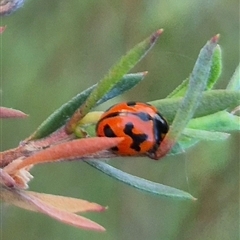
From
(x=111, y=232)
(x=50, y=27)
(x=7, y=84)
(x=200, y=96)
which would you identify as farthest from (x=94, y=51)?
(x=200, y=96)

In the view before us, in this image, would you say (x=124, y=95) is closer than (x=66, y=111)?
No

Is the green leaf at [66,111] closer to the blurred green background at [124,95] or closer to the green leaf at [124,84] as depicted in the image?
the green leaf at [124,84]

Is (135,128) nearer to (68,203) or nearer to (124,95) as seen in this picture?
(68,203)

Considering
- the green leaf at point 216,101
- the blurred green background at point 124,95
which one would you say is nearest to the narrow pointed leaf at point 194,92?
the green leaf at point 216,101

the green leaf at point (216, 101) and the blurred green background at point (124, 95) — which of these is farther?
the blurred green background at point (124, 95)

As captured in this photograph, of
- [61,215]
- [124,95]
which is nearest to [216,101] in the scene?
[61,215]

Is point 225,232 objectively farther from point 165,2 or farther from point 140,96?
point 165,2
